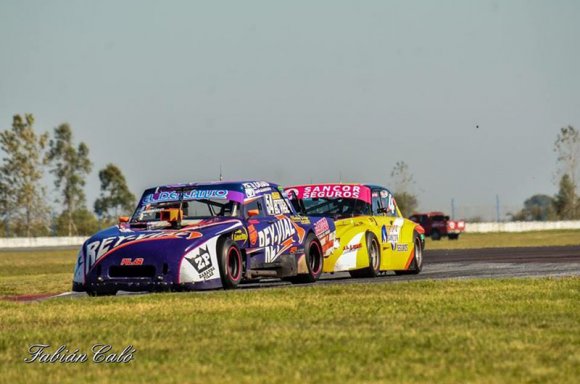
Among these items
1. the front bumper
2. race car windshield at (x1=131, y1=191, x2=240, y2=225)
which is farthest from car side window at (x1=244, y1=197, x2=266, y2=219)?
the front bumper

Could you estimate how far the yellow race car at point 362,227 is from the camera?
1923 cm

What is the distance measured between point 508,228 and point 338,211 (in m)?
75.2

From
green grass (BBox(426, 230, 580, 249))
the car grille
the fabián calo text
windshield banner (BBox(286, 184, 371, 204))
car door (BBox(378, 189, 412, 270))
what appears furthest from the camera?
green grass (BBox(426, 230, 580, 249))

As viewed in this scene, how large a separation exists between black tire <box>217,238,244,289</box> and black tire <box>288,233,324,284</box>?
6.06 feet

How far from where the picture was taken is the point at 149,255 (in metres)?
15.0

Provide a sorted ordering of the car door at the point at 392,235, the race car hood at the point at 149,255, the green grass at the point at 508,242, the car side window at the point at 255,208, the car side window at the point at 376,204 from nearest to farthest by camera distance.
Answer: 1. the race car hood at the point at 149,255
2. the car side window at the point at 255,208
3. the car door at the point at 392,235
4. the car side window at the point at 376,204
5. the green grass at the point at 508,242

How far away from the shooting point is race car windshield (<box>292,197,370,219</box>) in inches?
796

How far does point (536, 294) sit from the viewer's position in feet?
43.0

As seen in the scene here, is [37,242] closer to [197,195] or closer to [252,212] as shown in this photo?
[197,195]

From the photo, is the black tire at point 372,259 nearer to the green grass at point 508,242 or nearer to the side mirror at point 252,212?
the side mirror at point 252,212

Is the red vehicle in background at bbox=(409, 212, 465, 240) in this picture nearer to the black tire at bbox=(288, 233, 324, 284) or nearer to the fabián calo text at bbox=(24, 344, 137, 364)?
the black tire at bbox=(288, 233, 324, 284)

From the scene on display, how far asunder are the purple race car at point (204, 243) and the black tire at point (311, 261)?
15 mm

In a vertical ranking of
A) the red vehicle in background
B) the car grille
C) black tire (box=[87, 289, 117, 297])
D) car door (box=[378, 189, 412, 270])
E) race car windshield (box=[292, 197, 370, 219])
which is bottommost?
black tire (box=[87, 289, 117, 297])

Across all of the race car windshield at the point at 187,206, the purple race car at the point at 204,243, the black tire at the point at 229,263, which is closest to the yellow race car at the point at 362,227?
the purple race car at the point at 204,243
